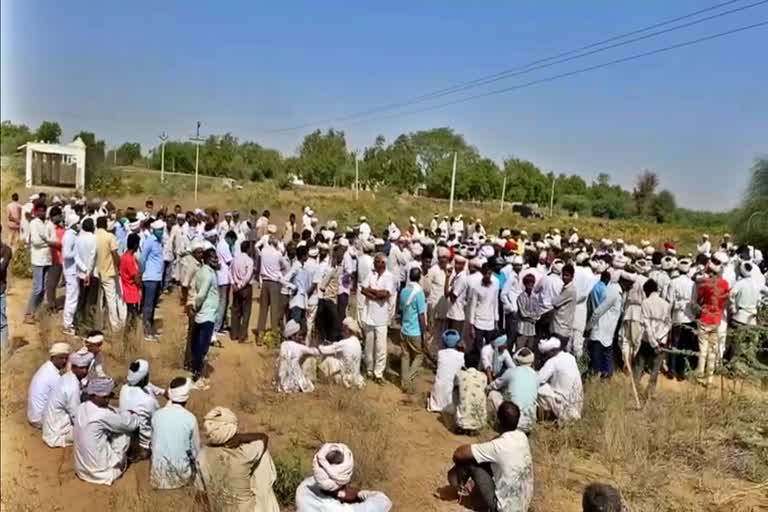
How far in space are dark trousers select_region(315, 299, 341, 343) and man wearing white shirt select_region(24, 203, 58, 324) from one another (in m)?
3.92

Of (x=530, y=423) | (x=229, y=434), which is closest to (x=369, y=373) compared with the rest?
(x=530, y=423)

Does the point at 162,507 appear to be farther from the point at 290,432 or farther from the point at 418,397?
the point at 418,397

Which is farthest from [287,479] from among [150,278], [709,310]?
[709,310]

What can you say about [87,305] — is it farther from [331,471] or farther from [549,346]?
[331,471]

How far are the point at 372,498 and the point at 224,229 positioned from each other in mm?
9567

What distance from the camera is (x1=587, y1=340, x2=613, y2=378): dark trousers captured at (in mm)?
9391

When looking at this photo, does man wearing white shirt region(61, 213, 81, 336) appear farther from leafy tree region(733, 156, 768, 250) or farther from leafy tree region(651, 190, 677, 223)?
leafy tree region(651, 190, 677, 223)

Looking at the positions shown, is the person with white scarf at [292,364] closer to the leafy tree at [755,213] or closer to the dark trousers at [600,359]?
the dark trousers at [600,359]

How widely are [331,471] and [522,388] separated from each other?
10.0 ft

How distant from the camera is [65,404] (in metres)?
6.11

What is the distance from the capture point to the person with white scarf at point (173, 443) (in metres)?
5.46

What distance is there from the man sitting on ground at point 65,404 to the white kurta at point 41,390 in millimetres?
124

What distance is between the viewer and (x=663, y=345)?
9.22m

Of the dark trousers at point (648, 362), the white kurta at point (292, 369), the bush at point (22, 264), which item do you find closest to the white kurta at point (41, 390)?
the white kurta at point (292, 369)
